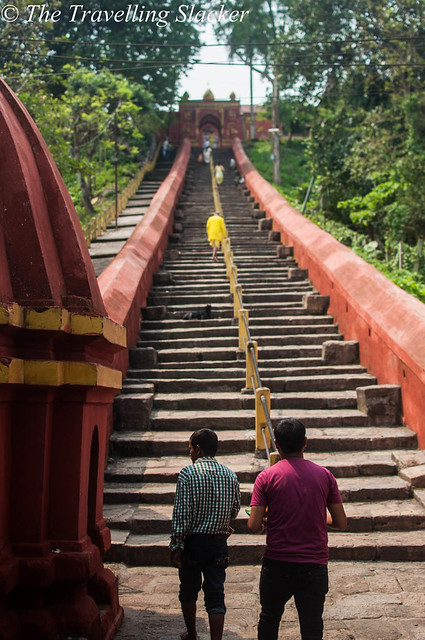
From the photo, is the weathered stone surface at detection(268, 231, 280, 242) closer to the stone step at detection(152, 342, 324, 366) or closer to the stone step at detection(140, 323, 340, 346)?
the stone step at detection(140, 323, 340, 346)

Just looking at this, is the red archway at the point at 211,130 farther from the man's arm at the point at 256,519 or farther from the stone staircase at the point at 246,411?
the man's arm at the point at 256,519

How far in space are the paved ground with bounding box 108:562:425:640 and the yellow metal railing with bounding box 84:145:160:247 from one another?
13160 millimetres

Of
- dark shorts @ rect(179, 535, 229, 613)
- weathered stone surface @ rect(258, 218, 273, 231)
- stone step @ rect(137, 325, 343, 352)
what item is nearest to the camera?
dark shorts @ rect(179, 535, 229, 613)

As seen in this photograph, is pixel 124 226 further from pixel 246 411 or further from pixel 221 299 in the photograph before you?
pixel 246 411

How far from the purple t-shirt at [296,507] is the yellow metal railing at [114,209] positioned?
1474cm

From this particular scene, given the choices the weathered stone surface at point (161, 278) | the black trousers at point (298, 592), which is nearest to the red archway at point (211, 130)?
the weathered stone surface at point (161, 278)

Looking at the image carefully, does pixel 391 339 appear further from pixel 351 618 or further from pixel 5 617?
pixel 5 617

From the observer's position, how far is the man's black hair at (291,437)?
3.66 metres

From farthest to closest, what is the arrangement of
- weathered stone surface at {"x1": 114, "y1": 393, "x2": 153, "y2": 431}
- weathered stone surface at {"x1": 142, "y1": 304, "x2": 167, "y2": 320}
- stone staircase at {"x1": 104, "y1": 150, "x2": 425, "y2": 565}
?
weathered stone surface at {"x1": 142, "y1": 304, "x2": 167, "y2": 320}
weathered stone surface at {"x1": 114, "y1": 393, "x2": 153, "y2": 431}
stone staircase at {"x1": 104, "y1": 150, "x2": 425, "y2": 565}

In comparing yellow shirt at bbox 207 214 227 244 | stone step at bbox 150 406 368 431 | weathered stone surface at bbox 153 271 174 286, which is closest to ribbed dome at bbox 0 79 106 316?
stone step at bbox 150 406 368 431

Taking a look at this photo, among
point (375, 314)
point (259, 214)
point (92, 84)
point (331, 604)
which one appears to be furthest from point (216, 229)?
point (92, 84)

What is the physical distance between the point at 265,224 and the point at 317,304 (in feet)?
23.4

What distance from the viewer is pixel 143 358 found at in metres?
9.96

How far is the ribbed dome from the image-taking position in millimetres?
4098
